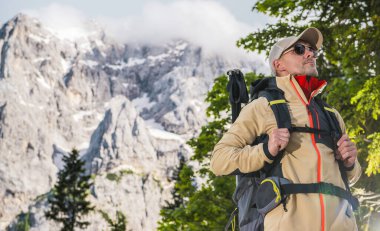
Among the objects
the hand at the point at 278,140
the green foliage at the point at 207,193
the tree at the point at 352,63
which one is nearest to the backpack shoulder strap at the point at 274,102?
the hand at the point at 278,140

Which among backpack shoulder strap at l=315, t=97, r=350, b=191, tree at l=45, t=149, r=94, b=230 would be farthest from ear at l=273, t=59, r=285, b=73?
tree at l=45, t=149, r=94, b=230

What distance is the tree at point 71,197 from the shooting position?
133ft

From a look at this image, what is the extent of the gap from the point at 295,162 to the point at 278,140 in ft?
0.72

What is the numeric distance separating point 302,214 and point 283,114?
64 cm

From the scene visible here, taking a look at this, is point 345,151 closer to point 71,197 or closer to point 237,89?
point 237,89

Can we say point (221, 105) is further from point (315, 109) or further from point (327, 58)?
point (315, 109)

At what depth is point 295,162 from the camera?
8.69 ft

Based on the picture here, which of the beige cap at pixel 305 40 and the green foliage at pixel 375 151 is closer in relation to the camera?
the beige cap at pixel 305 40

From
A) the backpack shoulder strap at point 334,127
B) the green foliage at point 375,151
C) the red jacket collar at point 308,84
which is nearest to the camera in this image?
the backpack shoulder strap at point 334,127

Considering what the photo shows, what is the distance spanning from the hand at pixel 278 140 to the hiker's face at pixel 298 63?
66 cm

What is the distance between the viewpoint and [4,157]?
548ft

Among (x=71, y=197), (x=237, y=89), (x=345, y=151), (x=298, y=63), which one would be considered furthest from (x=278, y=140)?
(x=71, y=197)

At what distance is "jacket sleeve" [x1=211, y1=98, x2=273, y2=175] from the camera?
2.75 metres

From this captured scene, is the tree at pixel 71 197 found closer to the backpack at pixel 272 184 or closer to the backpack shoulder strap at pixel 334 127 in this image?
the backpack at pixel 272 184
